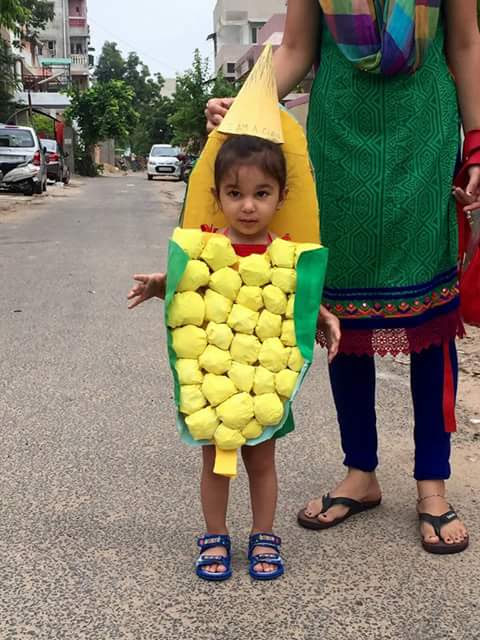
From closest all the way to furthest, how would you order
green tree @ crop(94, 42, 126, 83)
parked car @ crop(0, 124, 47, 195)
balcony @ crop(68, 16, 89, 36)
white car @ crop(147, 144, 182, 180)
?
parked car @ crop(0, 124, 47, 195), white car @ crop(147, 144, 182, 180), balcony @ crop(68, 16, 89, 36), green tree @ crop(94, 42, 126, 83)

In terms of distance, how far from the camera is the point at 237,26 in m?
53.5

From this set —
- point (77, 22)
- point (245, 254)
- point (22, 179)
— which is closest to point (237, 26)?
point (77, 22)

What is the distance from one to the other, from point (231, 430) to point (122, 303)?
4.38m

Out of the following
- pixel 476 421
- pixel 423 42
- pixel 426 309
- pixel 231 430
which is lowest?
pixel 476 421

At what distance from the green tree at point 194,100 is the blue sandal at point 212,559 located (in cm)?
1952

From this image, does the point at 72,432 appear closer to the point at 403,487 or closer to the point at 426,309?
the point at 403,487

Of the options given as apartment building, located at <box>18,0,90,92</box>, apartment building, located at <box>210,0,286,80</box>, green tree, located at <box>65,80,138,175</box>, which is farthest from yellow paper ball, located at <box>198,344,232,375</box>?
apartment building, located at <box>210,0,286,80</box>

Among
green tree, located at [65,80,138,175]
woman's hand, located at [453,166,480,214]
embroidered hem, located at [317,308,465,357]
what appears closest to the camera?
woman's hand, located at [453,166,480,214]

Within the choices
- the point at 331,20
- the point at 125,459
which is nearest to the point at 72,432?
the point at 125,459

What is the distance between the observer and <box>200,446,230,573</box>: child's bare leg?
225 cm

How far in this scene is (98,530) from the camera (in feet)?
8.48

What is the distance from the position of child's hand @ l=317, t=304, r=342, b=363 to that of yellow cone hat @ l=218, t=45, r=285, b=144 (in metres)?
0.47

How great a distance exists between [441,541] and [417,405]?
407 millimetres

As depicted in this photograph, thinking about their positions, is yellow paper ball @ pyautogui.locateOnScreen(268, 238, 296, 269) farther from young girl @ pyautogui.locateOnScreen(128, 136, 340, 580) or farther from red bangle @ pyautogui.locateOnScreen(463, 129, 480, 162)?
red bangle @ pyautogui.locateOnScreen(463, 129, 480, 162)
